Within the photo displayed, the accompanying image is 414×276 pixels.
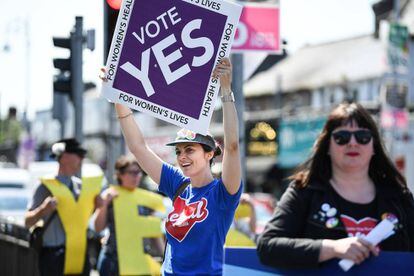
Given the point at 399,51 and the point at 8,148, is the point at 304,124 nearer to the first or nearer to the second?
the point at 399,51

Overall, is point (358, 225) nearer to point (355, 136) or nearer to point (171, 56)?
point (355, 136)

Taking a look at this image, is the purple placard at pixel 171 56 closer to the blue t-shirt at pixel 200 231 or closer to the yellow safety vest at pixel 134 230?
the blue t-shirt at pixel 200 231

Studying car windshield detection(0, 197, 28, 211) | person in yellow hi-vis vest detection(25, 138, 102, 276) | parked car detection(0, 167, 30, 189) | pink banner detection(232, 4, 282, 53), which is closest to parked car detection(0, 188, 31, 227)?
car windshield detection(0, 197, 28, 211)

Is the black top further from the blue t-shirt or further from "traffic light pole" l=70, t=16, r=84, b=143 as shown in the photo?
"traffic light pole" l=70, t=16, r=84, b=143

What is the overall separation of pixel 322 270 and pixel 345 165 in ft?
2.03

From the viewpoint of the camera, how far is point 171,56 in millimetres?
4547

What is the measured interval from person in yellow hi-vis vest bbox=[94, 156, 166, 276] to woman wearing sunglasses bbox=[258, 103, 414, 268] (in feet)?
13.1

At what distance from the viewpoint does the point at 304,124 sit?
4225cm

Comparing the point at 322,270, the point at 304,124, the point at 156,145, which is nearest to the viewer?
the point at 322,270

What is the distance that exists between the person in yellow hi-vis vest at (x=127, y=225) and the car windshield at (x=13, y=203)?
994 centimetres

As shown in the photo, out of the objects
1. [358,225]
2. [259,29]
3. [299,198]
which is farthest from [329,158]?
[259,29]

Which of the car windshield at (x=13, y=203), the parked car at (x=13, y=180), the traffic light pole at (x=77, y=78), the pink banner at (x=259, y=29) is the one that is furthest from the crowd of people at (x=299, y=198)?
the parked car at (x=13, y=180)

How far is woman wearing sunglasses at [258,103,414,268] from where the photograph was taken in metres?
3.96

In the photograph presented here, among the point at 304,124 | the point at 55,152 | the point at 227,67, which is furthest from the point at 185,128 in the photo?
the point at 304,124
